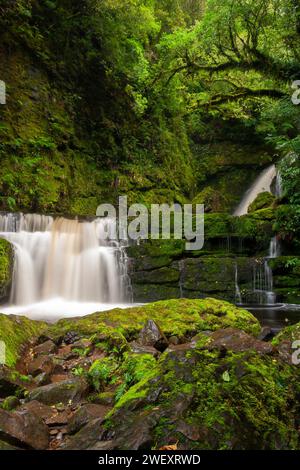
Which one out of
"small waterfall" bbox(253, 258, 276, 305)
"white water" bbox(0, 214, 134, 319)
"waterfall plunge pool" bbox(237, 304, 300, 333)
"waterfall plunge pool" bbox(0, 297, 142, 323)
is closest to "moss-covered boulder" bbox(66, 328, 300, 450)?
"waterfall plunge pool" bbox(237, 304, 300, 333)

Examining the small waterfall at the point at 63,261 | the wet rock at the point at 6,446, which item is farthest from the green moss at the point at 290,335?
the small waterfall at the point at 63,261

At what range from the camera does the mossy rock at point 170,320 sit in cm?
476

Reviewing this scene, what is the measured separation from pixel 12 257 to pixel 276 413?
667cm

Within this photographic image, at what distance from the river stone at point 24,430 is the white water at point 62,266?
5.35m

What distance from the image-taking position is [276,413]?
2338 millimetres

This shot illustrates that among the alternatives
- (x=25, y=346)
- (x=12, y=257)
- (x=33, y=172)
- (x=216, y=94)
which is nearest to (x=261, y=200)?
(x=216, y=94)

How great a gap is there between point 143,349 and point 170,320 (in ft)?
3.73

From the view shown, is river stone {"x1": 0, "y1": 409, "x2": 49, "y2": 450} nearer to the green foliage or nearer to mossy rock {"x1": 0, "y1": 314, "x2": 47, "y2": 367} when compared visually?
the green foliage

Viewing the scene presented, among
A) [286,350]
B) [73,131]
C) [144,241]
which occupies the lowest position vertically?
[286,350]

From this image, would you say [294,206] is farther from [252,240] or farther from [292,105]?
[292,105]

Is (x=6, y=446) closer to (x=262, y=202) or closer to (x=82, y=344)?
(x=82, y=344)

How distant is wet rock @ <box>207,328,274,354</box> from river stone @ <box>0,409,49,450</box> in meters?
1.51

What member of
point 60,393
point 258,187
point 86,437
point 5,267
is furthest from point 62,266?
point 258,187

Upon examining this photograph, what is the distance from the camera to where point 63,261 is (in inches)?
358
